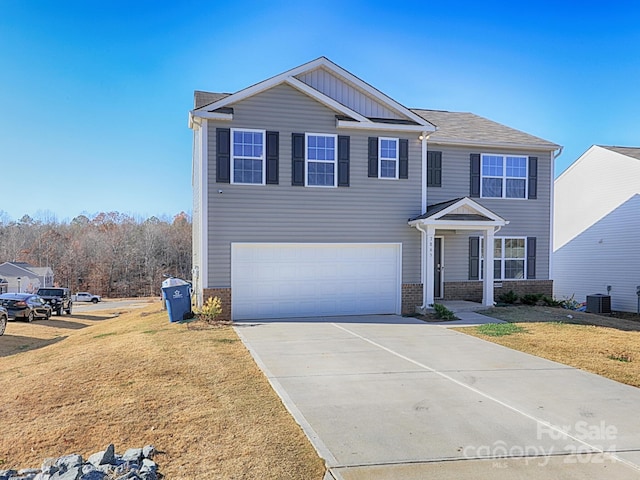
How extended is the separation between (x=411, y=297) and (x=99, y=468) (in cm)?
1199

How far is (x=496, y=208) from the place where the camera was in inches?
667

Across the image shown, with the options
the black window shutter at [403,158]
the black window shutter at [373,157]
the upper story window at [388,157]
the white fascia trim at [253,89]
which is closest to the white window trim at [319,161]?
the black window shutter at [373,157]

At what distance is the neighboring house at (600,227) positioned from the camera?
20250 mm

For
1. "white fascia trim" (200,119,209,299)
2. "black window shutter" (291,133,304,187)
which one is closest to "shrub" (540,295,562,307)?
"black window shutter" (291,133,304,187)

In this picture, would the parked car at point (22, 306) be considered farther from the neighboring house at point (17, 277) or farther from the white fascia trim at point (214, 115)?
the neighboring house at point (17, 277)

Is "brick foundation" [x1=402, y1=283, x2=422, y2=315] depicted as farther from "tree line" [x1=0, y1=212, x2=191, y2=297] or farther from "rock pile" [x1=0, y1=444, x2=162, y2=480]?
"tree line" [x1=0, y1=212, x2=191, y2=297]

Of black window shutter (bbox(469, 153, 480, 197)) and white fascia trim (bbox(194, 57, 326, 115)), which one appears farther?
black window shutter (bbox(469, 153, 480, 197))

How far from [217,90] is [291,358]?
37.4 ft

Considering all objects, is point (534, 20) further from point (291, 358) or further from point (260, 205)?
point (291, 358)

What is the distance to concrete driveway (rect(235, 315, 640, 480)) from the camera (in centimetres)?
430

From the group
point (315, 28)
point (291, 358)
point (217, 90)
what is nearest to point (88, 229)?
point (217, 90)

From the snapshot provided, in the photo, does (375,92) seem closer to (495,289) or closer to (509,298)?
(495,289)

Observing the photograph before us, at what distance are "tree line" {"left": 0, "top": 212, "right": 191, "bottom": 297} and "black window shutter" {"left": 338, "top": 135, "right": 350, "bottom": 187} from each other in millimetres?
46078

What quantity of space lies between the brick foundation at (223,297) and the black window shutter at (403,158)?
268 inches
